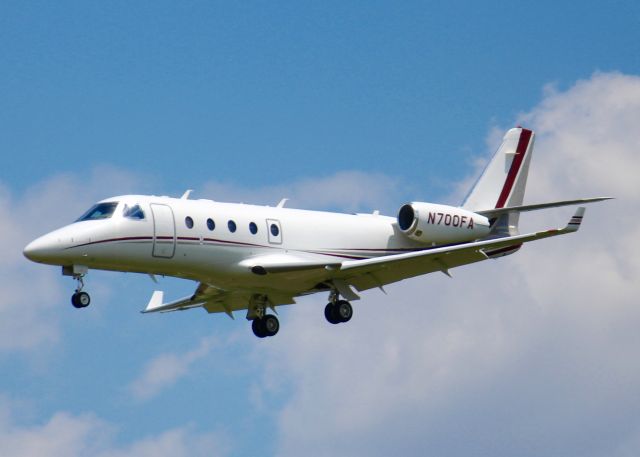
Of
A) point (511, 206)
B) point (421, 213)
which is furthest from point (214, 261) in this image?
point (511, 206)

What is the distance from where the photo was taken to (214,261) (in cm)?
3625

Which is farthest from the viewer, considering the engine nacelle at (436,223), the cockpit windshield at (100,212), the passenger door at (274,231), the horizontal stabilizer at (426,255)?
the engine nacelle at (436,223)

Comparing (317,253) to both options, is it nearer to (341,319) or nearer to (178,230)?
(341,319)

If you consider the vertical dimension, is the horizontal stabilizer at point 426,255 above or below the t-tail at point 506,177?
below

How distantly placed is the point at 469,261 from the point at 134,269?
891 centimetres

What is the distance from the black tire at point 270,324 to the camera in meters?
39.4

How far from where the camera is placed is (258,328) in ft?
129

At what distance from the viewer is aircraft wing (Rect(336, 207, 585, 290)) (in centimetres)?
3691

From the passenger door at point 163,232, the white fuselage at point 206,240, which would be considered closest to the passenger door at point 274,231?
the white fuselage at point 206,240

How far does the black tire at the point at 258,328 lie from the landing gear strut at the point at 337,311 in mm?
2009

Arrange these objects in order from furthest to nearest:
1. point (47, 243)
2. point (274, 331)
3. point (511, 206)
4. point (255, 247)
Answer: point (511, 206) < point (274, 331) < point (255, 247) < point (47, 243)

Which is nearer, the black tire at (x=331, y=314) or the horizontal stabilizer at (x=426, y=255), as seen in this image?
the horizontal stabilizer at (x=426, y=255)

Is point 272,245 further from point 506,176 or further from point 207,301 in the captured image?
point 506,176

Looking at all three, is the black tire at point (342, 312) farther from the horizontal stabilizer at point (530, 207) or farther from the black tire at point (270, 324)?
the horizontal stabilizer at point (530, 207)
